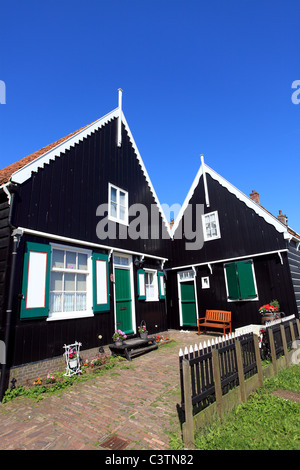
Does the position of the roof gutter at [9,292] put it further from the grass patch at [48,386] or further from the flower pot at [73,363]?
the flower pot at [73,363]

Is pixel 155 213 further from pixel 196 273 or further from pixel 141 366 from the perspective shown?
pixel 141 366

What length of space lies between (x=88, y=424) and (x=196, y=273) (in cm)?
1025

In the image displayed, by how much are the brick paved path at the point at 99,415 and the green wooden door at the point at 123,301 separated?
2834 mm

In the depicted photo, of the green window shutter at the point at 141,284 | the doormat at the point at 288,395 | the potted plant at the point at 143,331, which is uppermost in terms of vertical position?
the green window shutter at the point at 141,284

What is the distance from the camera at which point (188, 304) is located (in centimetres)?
1360

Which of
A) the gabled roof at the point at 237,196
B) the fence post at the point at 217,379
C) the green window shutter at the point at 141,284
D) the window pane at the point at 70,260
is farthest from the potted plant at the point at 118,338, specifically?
the gabled roof at the point at 237,196

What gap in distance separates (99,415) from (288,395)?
370 centimetres

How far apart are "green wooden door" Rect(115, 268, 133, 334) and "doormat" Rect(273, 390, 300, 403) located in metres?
5.20

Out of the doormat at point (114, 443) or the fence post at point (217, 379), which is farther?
the fence post at point (217, 379)

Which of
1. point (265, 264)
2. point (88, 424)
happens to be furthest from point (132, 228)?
point (88, 424)

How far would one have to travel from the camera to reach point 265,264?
11.2m

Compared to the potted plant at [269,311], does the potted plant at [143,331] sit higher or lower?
lower

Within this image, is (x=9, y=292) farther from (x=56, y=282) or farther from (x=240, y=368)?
(x=240, y=368)

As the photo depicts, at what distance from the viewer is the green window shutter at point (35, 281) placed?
5.93 meters
